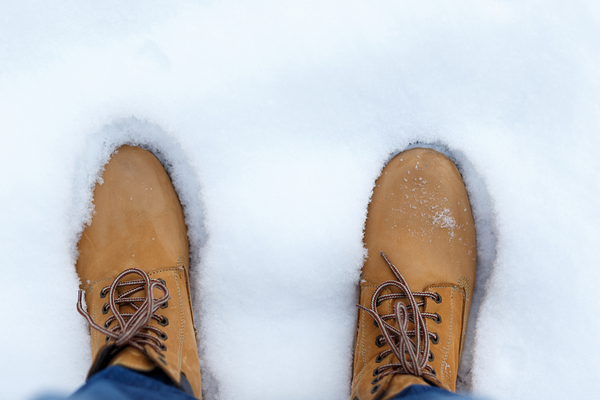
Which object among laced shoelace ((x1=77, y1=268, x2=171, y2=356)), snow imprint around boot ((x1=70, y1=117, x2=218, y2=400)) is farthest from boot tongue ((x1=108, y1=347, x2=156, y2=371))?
snow imprint around boot ((x1=70, y1=117, x2=218, y2=400))

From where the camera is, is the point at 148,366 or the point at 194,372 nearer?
the point at 148,366

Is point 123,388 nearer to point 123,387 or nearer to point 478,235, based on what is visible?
point 123,387

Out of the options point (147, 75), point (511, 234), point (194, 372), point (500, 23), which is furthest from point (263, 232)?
point (500, 23)

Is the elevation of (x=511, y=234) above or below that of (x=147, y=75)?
below

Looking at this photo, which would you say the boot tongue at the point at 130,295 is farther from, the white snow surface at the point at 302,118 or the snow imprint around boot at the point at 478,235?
the snow imprint around boot at the point at 478,235

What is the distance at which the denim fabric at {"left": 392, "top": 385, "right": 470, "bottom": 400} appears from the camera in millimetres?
642

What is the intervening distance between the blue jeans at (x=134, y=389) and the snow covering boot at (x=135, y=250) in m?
0.20

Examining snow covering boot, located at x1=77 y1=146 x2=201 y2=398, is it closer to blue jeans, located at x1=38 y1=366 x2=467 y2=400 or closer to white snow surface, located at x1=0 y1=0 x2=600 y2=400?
white snow surface, located at x1=0 y1=0 x2=600 y2=400

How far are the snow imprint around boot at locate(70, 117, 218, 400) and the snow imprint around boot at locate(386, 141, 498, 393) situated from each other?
1.60ft

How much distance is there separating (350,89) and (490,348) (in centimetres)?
70

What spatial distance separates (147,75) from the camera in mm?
877

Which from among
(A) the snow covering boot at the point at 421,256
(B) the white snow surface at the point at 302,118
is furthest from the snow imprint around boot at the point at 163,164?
(A) the snow covering boot at the point at 421,256

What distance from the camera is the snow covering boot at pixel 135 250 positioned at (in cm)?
86

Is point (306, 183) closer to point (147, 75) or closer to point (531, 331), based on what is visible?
point (147, 75)
